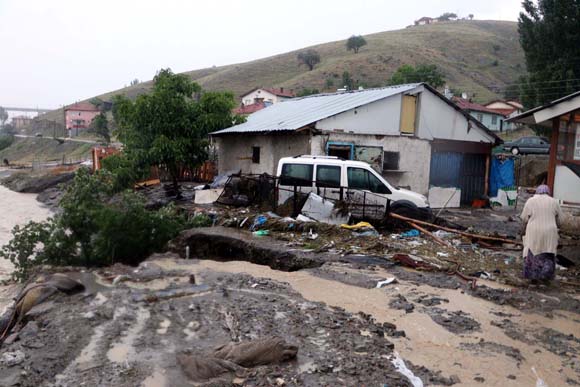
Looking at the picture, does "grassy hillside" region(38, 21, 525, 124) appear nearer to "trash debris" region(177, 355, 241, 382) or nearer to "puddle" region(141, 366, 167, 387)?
"trash debris" region(177, 355, 241, 382)

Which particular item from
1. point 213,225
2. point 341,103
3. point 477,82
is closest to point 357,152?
point 341,103

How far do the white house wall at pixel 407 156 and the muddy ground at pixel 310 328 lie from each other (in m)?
7.82

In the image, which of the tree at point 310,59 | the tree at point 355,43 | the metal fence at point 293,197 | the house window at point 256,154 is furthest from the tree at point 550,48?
the tree at point 355,43

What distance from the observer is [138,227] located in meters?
9.12

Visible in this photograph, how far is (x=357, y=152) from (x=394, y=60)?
59.5 meters

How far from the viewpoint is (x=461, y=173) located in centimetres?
1723

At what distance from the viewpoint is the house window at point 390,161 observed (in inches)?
613

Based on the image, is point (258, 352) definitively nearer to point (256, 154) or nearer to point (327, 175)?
point (327, 175)

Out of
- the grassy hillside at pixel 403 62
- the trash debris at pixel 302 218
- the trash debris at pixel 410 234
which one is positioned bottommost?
the trash debris at pixel 410 234

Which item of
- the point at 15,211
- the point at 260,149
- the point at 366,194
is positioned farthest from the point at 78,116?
the point at 366,194

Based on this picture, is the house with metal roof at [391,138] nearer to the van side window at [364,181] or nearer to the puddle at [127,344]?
the van side window at [364,181]

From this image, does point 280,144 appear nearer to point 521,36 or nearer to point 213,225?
point 213,225

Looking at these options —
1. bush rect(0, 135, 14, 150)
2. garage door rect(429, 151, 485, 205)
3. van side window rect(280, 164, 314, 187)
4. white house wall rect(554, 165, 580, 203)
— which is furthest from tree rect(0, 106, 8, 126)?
white house wall rect(554, 165, 580, 203)

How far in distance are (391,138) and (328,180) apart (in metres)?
5.06
